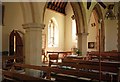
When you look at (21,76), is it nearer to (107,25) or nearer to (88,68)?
(88,68)

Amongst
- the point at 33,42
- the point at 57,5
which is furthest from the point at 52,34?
the point at 33,42

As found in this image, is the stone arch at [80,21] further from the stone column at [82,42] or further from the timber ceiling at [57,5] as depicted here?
the timber ceiling at [57,5]

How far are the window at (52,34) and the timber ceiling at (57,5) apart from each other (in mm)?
1169

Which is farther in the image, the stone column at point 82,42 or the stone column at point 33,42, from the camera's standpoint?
the stone column at point 82,42

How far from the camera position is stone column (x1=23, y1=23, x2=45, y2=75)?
6842mm

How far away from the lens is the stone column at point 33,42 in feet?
22.4

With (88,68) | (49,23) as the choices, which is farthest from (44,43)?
→ (88,68)

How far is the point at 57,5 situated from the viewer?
1762 centimetres

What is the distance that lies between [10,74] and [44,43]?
11.7 m

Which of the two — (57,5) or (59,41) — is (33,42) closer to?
(57,5)

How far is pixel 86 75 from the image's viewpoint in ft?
14.7

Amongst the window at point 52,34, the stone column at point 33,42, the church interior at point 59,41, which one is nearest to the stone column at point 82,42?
the church interior at point 59,41

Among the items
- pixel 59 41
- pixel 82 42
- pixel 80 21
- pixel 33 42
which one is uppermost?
pixel 80 21

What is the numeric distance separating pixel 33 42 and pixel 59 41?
11.2 m
